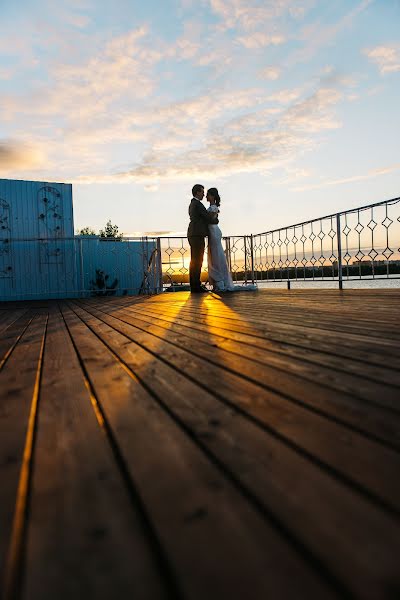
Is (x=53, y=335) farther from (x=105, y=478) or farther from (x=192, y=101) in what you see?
(x=192, y=101)

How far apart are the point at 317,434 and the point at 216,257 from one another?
6721 millimetres

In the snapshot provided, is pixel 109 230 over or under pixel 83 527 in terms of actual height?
over

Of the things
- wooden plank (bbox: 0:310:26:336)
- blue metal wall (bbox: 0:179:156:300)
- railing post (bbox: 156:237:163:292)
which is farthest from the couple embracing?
wooden plank (bbox: 0:310:26:336)

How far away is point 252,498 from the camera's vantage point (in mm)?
555

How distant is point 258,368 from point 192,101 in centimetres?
1273

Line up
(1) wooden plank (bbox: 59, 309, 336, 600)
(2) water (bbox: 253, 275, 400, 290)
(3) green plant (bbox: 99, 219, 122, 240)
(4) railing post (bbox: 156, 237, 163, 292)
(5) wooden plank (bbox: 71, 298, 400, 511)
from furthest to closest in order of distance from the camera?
(3) green plant (bbox: 99, 219, 122, 240) → (4) railing post (bbox: 156, 237, 163, 292) → (2) water (bbox: 253, 275, 400, 290) → (5) wooden plank (bbox: 71, 298, 400, 511) → (1) wooden plank (bbox: 59, 309, 336, 600)

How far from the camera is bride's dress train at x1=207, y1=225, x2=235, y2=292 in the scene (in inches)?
290

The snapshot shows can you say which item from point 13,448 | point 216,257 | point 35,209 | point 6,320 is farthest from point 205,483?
point 35,209

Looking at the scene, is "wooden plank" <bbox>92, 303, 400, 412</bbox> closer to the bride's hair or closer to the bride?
the bride

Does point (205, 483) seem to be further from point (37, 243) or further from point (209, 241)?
point (37, 243)

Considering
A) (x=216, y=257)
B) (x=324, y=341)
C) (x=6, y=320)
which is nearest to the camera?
(x=324, y=341)

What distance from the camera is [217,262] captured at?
746 cm

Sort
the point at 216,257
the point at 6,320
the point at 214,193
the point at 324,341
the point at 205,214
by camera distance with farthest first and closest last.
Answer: the point at 216,257 → the point at 214,193 → the point at 205,214 → the point at 6,320 → the point at 324,341

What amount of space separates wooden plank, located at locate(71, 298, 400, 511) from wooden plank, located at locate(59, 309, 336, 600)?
18cm
